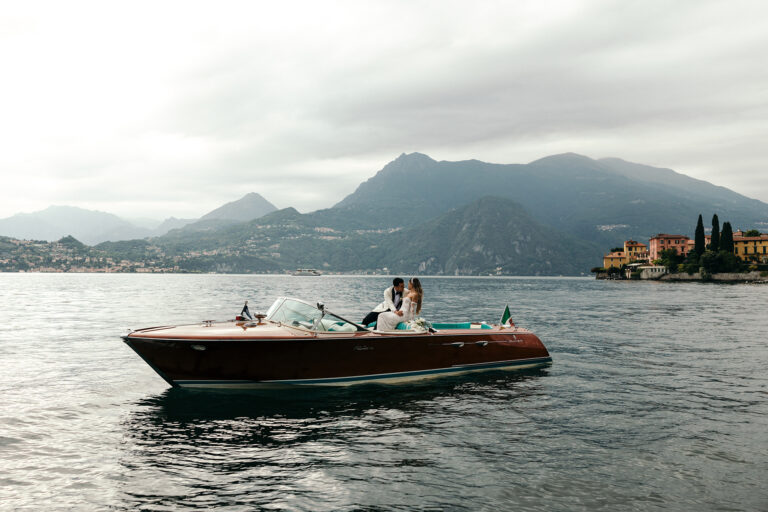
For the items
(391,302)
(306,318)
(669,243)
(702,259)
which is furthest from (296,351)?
(669,243)

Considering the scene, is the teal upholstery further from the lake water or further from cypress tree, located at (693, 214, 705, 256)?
cypress tree, located at (693, 214, 705, 256)

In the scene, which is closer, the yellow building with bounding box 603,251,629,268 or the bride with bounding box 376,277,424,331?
the bride with bounding box 376,277,424,331

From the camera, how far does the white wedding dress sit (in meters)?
13.2

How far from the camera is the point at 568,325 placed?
1161 inches

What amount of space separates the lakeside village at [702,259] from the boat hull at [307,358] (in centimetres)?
11643

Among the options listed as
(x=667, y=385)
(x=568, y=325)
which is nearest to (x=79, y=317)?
(x=568, y=325)

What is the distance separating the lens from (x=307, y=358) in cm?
1163

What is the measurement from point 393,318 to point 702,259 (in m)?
125

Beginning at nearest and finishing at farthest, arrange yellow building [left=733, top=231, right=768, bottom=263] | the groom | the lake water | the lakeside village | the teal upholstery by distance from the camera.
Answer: the lake water
the groom
the teal upholstery
the lakeside village
yellow building [left=733, top=231, right=768, bottom=263]

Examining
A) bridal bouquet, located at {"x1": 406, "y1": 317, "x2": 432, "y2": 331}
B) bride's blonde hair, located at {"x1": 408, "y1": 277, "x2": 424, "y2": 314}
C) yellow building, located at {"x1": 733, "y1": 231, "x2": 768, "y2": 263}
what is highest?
yellow building, located at {"x1": 733, "y1": 231, "x2": 768, "y2": 263}

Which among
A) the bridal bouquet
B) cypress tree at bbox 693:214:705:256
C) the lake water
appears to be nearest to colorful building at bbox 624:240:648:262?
cypress tree at bbox 693:214:705:256

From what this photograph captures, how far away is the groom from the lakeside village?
383 feet

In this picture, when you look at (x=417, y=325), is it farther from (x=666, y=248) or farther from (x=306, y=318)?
(x=666, y=248)

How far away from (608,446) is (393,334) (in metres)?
5.71
